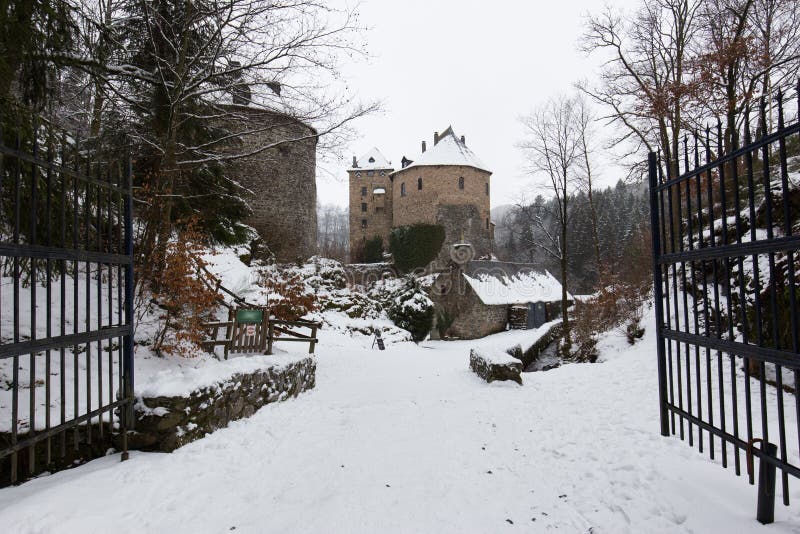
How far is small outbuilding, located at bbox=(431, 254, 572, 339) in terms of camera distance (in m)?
25.1

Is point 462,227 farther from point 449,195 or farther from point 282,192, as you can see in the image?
point 282,192

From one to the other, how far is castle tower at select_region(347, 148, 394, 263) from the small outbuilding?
12.9 meters

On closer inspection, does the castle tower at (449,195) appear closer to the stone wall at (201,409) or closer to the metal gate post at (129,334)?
the stone wall at (201,409)

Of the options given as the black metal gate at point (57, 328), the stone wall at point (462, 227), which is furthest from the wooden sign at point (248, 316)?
the stone wall at point (462, 227)

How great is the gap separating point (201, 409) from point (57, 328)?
8.62ft

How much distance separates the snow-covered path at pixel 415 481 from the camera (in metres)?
2.70

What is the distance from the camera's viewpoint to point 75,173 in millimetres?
2963

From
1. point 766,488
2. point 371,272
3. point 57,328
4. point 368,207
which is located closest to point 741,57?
point 766,488

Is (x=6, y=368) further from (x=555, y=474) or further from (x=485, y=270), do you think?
(x=485, y=270)

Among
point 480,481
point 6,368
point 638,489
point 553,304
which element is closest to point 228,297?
point 6,368

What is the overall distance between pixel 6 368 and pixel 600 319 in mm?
13920

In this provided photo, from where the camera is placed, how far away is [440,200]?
34.1 metres

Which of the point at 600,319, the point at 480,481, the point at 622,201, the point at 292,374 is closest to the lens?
the point at 480,481

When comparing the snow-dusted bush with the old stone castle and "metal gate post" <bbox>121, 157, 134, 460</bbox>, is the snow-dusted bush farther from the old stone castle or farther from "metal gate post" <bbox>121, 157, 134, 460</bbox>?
"metal gate post" <bbox>121, 157, 134, 460</bbox>
